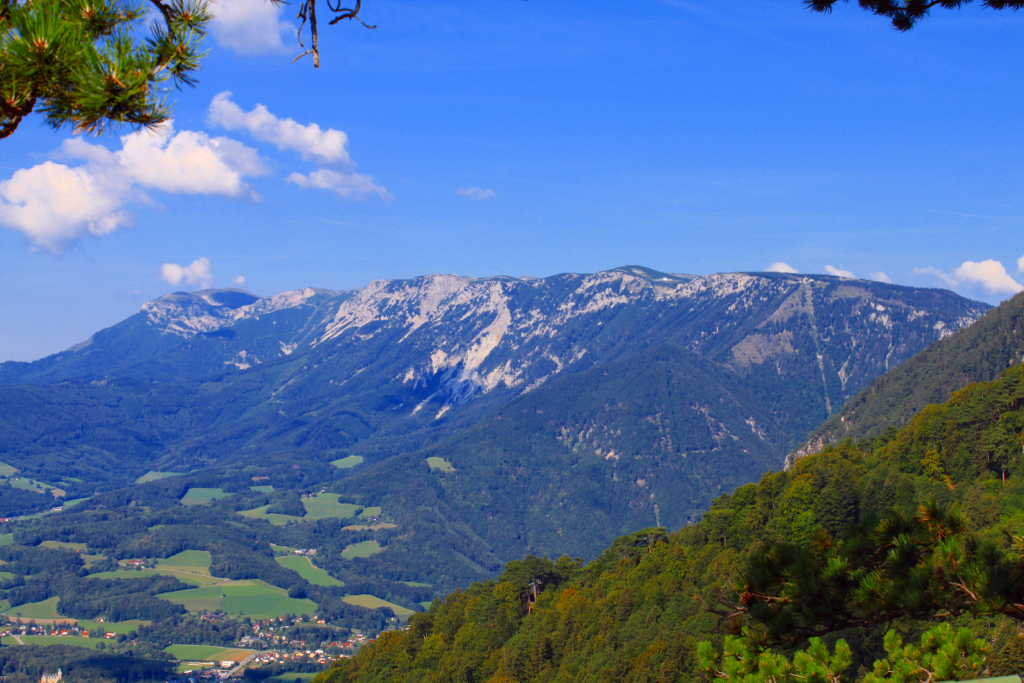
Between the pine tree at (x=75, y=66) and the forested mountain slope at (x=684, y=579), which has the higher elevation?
the pine tree at (x=75, y=66)

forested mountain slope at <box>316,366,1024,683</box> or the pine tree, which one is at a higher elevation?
the pine tree

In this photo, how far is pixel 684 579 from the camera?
7944 centimetres

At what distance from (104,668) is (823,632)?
722 feet

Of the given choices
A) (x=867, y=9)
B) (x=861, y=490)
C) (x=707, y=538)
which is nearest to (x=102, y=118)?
(x=867, y=9)

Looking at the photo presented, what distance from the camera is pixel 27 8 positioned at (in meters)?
9.11

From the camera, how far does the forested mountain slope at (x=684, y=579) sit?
60.6 metres

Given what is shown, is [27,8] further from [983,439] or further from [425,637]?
[425,637]

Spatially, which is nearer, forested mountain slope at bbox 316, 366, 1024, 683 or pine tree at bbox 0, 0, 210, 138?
pine tree at bbox 0, 0, 210, 138

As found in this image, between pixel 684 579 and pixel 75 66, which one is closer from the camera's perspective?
pixel 75 66

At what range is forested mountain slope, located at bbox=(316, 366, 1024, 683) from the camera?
6062 centimetres

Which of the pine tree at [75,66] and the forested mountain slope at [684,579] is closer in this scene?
the pine tree at [75,66]

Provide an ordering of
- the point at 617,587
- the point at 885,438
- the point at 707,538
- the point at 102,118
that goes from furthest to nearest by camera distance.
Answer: the point at 885,438, the point at 707,538, the point at 617,587, the point at 102,118

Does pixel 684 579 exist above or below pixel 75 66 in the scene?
below

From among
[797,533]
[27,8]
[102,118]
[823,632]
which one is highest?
[27,8]
